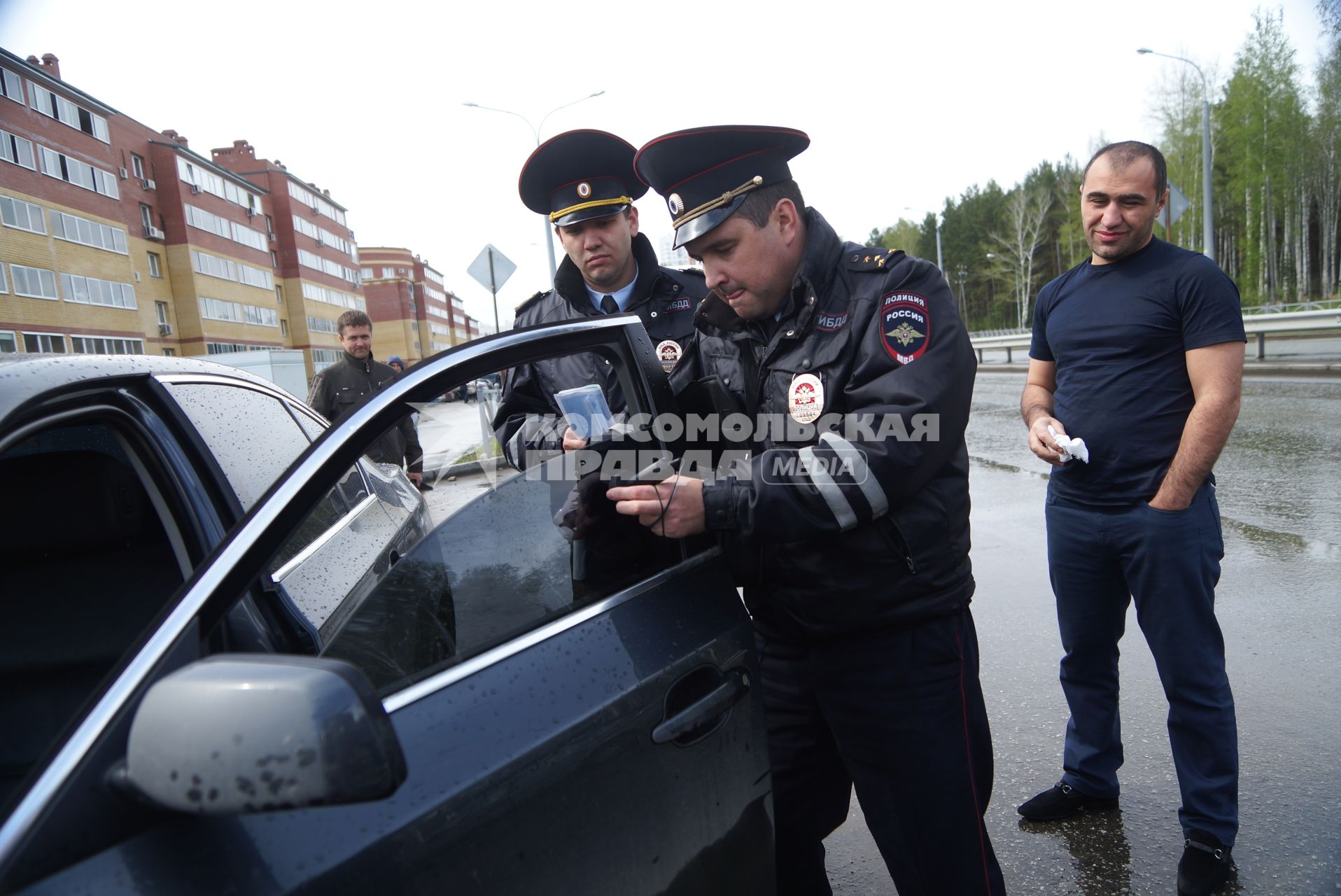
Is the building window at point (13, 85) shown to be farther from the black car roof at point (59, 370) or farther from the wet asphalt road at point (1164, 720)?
the wet asphalt road at point (1164, 720)

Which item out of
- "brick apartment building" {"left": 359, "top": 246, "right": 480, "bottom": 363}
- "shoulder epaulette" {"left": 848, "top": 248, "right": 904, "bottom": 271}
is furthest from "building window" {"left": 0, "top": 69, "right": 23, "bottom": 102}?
"brick apartment building" {"left": 359, "top": 246, "right": 480, "bottom": 363}

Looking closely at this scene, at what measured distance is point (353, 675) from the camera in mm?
813

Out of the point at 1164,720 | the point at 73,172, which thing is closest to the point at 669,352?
the point at 1164,720

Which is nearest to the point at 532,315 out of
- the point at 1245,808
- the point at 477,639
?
the point at 477,639

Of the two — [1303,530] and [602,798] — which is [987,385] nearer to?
[1303,530]

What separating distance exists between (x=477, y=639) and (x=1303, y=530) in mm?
5793

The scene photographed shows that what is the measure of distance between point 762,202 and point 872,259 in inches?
10.5

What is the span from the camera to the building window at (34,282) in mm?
8227

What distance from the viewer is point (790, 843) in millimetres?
1825

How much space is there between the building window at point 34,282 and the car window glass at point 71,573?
23.5 feet

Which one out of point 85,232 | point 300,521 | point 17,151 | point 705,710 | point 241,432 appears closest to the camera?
point 300,521

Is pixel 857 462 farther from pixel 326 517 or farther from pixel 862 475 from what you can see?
pixel 326 517

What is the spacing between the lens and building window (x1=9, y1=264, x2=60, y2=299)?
8.23 m

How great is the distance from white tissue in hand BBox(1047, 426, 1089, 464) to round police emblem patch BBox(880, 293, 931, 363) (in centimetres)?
104
